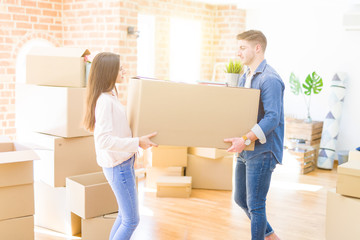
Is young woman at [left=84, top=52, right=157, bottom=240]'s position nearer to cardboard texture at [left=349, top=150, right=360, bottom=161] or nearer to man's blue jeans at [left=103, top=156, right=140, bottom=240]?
man's blue jeans at [left=103, top=156, right=140, bottom=240]

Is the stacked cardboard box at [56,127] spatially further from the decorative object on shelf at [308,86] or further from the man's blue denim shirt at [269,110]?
the decorative object on shelf at [308,86]

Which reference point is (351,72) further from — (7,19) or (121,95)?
(7,19)

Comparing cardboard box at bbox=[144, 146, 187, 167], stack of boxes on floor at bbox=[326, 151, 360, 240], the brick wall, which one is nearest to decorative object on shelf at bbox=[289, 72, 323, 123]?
the brick wall

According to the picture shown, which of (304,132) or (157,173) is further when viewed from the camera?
(304,132)

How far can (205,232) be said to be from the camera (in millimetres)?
3277

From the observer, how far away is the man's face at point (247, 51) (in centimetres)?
242

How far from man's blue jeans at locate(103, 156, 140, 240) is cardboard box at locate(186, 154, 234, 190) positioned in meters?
2.24

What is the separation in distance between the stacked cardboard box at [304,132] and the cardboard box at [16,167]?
3.63 meters

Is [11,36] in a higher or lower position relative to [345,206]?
higher

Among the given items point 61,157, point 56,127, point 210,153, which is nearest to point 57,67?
point 56,127

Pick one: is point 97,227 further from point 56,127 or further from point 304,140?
point 304,140

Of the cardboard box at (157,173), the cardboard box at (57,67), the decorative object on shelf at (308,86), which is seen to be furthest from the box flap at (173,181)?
the decorative object on shelf at (308,86)

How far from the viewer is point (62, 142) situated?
3.04 meters

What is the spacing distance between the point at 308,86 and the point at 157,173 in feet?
8.00
